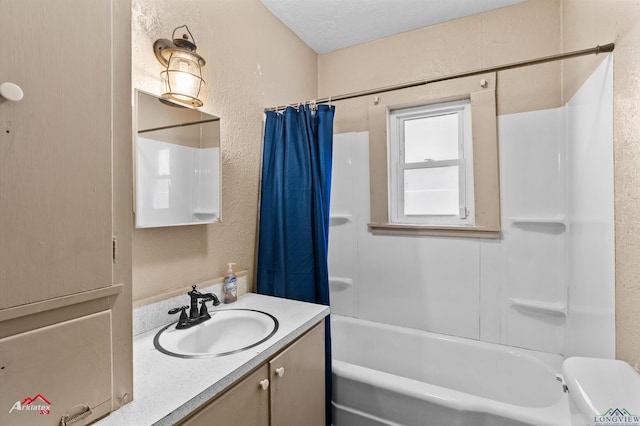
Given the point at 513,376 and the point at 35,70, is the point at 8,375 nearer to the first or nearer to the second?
the point at 35,70

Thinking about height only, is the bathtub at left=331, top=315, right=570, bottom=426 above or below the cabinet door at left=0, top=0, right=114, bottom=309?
below

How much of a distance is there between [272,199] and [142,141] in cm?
77

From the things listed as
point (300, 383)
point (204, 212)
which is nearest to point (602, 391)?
point (300, 383)

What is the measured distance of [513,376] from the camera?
5.72ft

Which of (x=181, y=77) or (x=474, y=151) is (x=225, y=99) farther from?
(x=474, y=151)

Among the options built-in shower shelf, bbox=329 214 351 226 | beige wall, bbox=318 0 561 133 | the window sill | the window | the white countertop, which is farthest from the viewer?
built-in shower shelf, bbox=329 214 351 226

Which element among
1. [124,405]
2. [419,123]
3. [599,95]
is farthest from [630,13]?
[124,405]

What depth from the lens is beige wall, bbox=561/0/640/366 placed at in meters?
0.98

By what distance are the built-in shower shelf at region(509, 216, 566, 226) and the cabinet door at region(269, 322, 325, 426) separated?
1384mm

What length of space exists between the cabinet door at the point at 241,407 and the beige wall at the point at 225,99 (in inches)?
23.3

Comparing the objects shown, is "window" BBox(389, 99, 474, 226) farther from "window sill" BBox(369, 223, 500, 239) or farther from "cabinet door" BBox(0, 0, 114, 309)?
"cabinet door" BBox(0, 0, 114, 309)

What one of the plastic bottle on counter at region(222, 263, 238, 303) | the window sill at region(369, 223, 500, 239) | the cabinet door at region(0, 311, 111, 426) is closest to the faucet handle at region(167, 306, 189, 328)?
the plastic bottle on counter at region(222, 263, 238, 303)

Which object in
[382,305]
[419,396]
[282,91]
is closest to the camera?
[419,396]

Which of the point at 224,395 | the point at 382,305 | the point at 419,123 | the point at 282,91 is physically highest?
the point at 282,91
